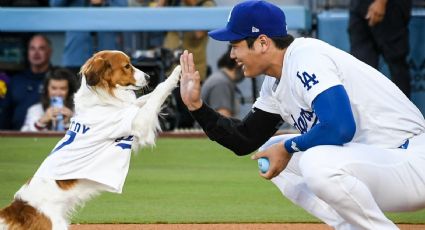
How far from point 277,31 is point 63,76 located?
6.58 metres

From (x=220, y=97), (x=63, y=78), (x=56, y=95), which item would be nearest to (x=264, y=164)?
(x=63, y=78)

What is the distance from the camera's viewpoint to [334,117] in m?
5.06

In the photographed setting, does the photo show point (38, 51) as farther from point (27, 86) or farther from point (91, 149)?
point (91, 149)

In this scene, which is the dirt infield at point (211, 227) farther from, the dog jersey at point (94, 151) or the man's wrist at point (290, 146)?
the man's wrist at point (290, 146)

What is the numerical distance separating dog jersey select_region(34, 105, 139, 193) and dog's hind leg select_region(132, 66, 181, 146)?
0.15 metres

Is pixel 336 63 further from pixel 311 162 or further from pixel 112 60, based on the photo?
pixel 112 60

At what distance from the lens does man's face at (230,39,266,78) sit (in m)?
5.49

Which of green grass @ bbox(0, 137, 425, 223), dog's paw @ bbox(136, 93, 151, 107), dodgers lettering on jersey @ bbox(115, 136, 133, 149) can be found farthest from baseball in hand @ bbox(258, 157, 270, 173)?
green grass @ bbox(0, 137, 425, 223)

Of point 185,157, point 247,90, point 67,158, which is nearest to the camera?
point 67,158

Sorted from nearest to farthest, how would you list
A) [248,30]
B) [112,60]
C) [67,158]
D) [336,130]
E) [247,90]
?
[336,130], [248,30], [67,158], [112,60], [247,90]

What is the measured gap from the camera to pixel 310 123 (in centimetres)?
551

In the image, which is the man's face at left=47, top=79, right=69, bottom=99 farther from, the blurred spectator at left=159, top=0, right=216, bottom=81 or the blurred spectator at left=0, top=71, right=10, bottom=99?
the blurred spectator at left=159, top=0, right=216, bottom=81

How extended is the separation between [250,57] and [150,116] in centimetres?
138

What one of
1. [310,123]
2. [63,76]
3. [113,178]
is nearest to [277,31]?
[310,123]
